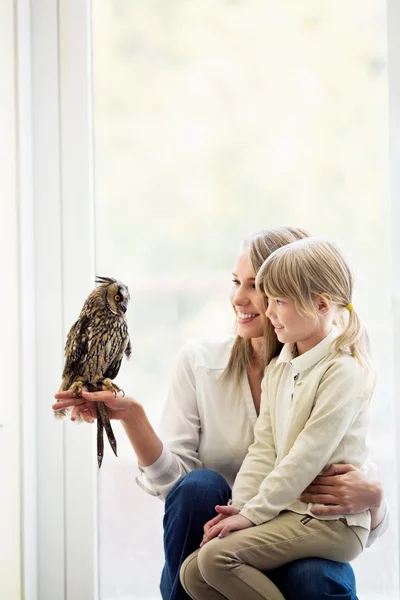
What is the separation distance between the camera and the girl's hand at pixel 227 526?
1313 millimetres

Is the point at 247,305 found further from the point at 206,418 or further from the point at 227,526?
the point at 227,526

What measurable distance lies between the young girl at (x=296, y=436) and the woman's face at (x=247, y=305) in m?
0.09

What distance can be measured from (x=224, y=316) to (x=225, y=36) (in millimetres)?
787

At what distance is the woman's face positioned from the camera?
158 cm

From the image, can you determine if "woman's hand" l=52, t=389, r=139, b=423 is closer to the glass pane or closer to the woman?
the woman

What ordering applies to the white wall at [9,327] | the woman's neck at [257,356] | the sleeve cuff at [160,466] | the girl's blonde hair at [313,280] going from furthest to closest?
the white wall at [9,327] → the woman's neck at [257,356] → the sleeve cuff at [160,466] → the girl's blonde hair at [313,280]

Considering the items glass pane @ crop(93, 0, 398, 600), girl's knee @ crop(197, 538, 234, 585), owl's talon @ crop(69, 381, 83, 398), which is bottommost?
girl's knee @ crop(197, 538, 234, 585)

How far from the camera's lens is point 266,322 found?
62.0 inches

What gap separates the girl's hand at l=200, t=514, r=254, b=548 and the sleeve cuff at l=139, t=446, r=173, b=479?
0.79ft

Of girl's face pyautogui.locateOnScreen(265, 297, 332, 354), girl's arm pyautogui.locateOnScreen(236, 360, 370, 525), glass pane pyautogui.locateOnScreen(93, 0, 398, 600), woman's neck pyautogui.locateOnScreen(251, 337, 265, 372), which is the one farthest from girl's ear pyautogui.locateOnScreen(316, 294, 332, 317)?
glass pane pyautogui.locateOnScreen(93, 0, 398, 600)

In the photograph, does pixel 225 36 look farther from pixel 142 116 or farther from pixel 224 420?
pixel 224 420

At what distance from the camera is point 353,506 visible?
1356 mm

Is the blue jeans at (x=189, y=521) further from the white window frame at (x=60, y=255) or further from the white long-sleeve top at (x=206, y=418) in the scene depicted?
the white window frame at (x=60, y=255)

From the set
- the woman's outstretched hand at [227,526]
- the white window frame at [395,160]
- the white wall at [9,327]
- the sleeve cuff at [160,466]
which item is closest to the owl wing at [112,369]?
the sleeve cuff at [160,466]
